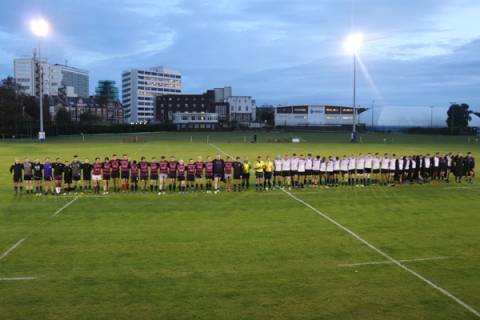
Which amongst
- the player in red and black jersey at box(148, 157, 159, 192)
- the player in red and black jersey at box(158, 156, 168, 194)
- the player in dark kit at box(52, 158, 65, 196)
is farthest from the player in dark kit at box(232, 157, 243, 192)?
the player in dark kit at box(52, 158, 65, 196)

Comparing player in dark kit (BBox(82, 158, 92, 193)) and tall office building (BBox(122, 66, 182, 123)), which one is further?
tall office building (BBox(122, 66, 182, 123))

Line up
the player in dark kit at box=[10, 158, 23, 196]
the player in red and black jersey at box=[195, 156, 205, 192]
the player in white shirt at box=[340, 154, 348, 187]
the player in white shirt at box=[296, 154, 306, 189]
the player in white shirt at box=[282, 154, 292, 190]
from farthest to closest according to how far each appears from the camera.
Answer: the player in white shirt at box=[340, 154, 348, 187] → the player in white shirt at box=[282, 154, 292, 190] → the player in white shirt at box=[296, 154, 306, 189] → the player in red and black jersey at box=[195, 156, 205, 192] → the player in dark kit at box=[10, 158, 23, 196]

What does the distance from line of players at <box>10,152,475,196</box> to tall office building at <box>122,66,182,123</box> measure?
158 m

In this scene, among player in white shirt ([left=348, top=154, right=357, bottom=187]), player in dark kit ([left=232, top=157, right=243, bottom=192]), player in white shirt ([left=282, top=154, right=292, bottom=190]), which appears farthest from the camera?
player in white shirt ([left=348, top=154, right=357, bottom=187])

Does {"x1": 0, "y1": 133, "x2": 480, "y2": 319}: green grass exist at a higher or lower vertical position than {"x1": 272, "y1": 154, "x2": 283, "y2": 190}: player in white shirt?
lower

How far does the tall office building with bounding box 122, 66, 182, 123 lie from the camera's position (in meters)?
178

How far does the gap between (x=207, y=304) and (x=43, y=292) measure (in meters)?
3.25

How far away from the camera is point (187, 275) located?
9109mm

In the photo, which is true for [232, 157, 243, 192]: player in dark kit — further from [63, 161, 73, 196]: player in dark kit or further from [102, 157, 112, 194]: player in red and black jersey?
[63, 161, 73, 196]: player in dark kit

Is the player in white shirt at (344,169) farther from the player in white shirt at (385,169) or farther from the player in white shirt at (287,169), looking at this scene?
the player in white shirt at (287,169)

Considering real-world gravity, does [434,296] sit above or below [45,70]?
below

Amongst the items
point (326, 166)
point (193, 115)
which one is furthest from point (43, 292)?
point (193, 115)

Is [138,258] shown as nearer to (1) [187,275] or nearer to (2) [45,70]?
(1) [187,275]

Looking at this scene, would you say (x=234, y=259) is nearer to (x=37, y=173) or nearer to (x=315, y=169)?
(x=315, y=169)
